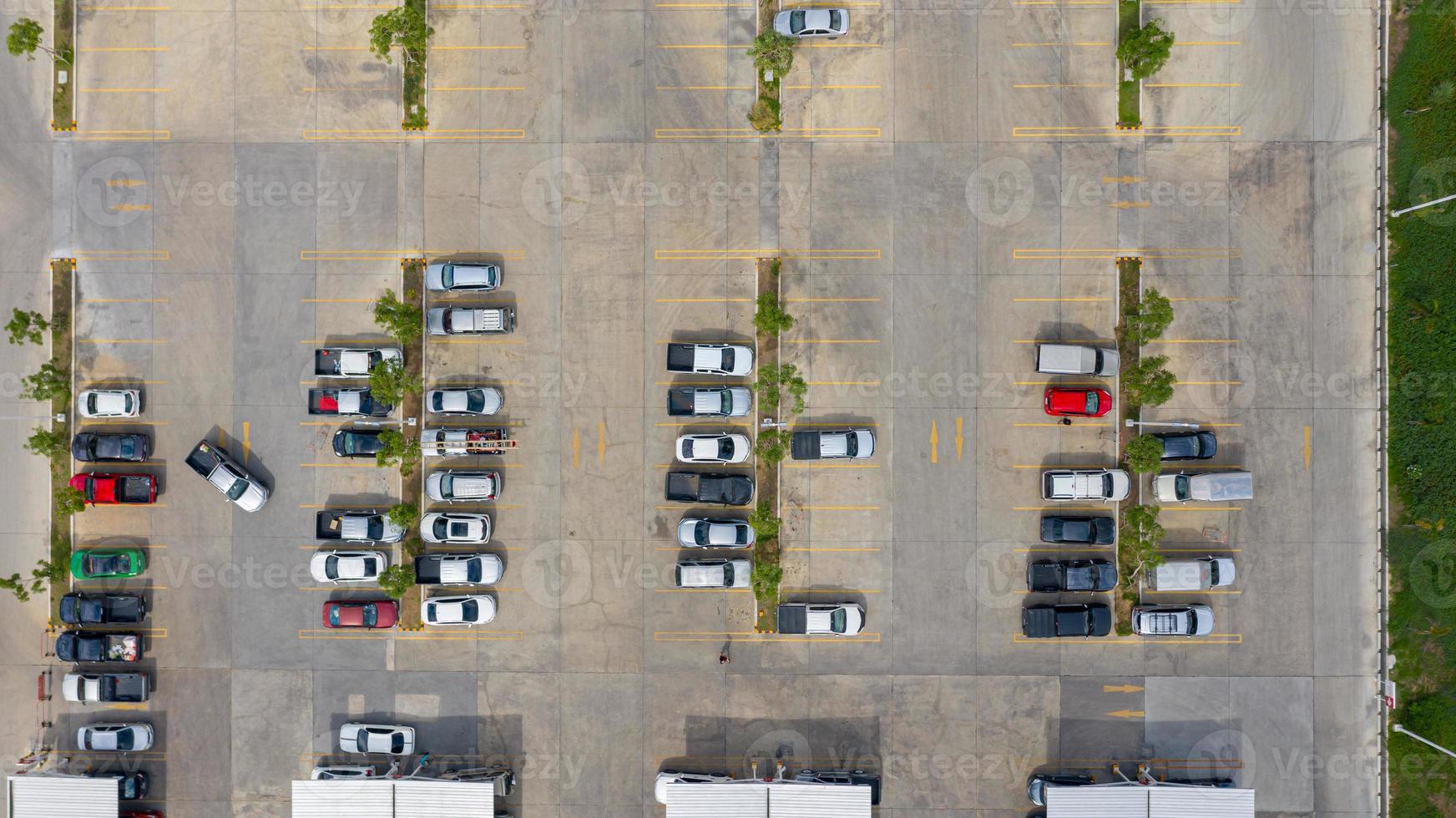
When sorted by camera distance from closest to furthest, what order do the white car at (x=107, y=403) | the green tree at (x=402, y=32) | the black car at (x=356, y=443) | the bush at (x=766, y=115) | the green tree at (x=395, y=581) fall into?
1. the green tree at (x=402, y=32)
2. the green tree at (x=395, y=581)
3. the white car at (x=107, y=403)
4. the black car at (x=356, y=443)
5. the bush at (x=766, y=115)

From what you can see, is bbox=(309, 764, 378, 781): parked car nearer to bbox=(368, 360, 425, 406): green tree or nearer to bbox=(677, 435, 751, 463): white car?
bbox=(368, 360, 425, 406): green tree

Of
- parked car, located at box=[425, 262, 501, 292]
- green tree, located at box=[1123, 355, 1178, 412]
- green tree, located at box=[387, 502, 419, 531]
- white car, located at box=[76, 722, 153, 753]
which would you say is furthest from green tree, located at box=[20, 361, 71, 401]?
green tree, located at box=[1123, 355, 1178, 412]

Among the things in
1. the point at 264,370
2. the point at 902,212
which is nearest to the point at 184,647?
the point at 264,370

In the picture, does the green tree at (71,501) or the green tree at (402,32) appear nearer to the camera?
the green tree at (402,32)

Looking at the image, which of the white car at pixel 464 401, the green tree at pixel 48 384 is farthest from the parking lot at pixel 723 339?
the green tree at pixel 48 384

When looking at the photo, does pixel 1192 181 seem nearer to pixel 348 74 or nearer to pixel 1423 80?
pixel 1423 80

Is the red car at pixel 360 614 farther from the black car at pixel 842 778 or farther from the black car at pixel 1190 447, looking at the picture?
the black car at pixel 1190 447
